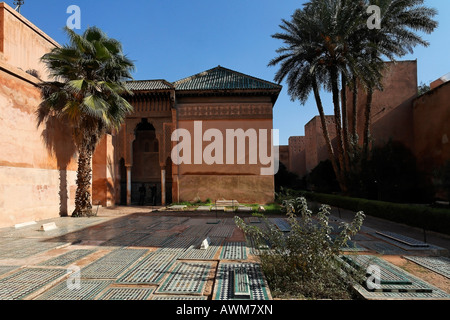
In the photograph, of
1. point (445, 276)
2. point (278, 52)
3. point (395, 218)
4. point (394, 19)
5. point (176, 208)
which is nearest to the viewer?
point (445, 276)

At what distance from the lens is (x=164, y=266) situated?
3.82m

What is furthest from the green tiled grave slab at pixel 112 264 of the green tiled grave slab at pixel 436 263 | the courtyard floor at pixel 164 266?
the green tiled grave slab at pixel 436 263

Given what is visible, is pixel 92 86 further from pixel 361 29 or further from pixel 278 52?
pixel 361 29

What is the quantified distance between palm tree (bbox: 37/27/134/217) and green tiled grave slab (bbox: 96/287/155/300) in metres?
6.99

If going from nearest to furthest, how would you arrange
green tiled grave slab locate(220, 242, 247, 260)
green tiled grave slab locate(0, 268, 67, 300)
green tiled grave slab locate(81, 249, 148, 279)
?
green tiled grave slab locate(0, 268, 67, 300) < green tiled grave slab locate(81, 249, 148, 279) < green tiled grave slab locate(220, 242, 247, 260)

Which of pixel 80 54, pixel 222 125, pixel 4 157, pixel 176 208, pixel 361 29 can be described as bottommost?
pixel 176 208

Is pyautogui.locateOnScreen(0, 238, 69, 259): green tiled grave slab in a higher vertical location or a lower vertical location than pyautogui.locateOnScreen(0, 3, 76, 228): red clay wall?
lower

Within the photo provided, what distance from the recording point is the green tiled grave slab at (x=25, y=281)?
2854 millimetres

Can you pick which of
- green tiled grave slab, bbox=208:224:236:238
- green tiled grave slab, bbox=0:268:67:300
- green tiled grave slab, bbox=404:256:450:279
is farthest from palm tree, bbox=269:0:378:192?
green tiled grave slab, bbox=0:268:67:300

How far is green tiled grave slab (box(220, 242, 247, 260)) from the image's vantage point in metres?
4.30

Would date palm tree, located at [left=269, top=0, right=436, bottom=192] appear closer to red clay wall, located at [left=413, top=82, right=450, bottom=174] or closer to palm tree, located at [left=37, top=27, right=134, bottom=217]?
red clay wall, located at [left=413, top=82, right=450, bottom=174]
